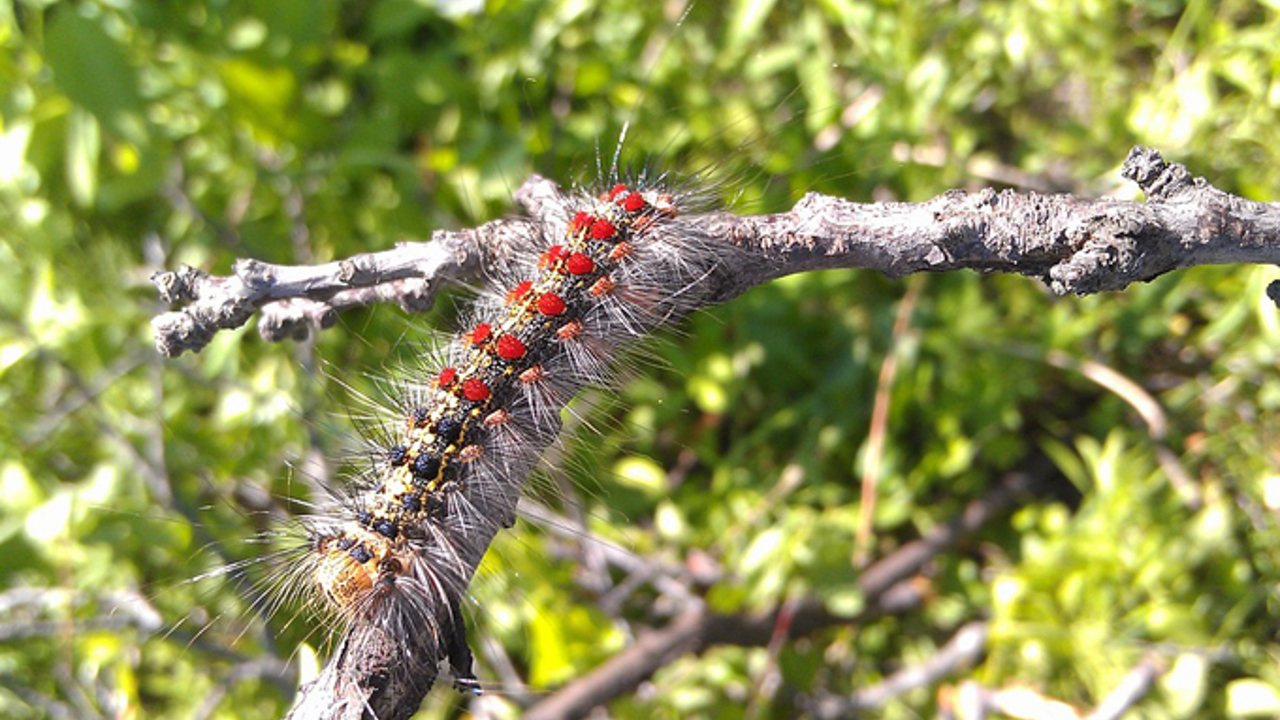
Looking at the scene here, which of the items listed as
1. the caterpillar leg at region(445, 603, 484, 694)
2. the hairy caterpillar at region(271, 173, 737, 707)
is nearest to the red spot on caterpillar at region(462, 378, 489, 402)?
the hairy caterpillar at region(271, 173, 737, 707)

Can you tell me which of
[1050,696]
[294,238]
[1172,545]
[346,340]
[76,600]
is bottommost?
[1050,696]

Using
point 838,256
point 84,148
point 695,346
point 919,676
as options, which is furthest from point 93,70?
point 919,676

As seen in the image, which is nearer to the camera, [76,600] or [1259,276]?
[1259,276]

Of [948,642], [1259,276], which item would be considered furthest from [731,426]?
[1259,276]

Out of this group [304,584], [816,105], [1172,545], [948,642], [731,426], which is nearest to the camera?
[304,584]

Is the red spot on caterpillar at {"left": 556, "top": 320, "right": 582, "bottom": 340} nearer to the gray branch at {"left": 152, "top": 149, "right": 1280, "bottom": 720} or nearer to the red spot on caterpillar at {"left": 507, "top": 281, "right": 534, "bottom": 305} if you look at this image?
the red spot on caterpillar at {"left": 507, "top": 281, "right": 534, "bottom": 305}

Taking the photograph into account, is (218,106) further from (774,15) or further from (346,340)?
(774,15)
